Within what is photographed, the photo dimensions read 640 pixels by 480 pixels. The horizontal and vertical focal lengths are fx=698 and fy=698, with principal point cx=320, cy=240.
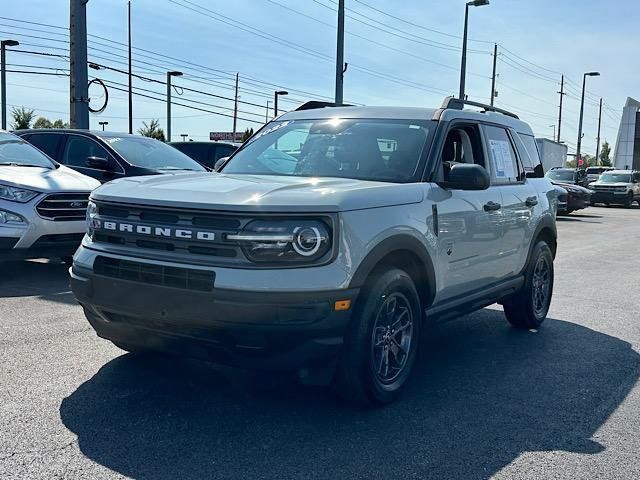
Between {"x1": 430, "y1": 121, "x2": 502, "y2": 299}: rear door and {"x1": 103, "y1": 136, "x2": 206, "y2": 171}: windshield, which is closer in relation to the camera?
{"x1": 430, "y1": 121, "x2": 502, "y2": 299}: rear door

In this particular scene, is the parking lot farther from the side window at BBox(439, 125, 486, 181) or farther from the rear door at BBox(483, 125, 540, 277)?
the side window at BBox(439, 125, 486, 181)

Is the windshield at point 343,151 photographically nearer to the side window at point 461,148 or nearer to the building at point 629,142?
the side window at point 461,148

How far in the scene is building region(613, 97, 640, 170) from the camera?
223 ft

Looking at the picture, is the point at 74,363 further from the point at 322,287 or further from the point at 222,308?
the point at 322,287

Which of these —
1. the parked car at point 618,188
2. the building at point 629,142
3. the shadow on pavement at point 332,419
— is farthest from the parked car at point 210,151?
the building at point 629,142

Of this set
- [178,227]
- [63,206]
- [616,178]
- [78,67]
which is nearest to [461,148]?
[178,227]

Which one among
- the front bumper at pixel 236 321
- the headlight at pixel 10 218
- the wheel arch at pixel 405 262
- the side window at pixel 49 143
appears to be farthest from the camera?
the side window at pixel 49 143

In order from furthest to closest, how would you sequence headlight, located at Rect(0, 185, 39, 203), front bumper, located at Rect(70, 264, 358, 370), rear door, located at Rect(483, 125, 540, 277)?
1. headlight, located at Rect(0, 185, 39, 203)
2. rear door, located at Rect(483, 125, 540, 277)
3. front bumper, located at Rect(70, 264, 358, 370)

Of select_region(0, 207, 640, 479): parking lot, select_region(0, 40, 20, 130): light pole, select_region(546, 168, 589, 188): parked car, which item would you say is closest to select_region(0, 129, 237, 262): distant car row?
select_region(0, 207, 640, 479): parking lot

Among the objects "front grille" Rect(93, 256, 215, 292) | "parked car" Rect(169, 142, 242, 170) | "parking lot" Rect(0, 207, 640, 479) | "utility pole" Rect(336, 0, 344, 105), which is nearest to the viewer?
"parking lot" Rect(0, 207, 640, 479)

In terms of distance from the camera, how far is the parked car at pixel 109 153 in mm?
9422

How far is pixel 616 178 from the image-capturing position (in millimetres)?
33031

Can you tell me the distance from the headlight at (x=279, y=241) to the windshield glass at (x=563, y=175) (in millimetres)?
24852

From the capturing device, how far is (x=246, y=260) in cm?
366
